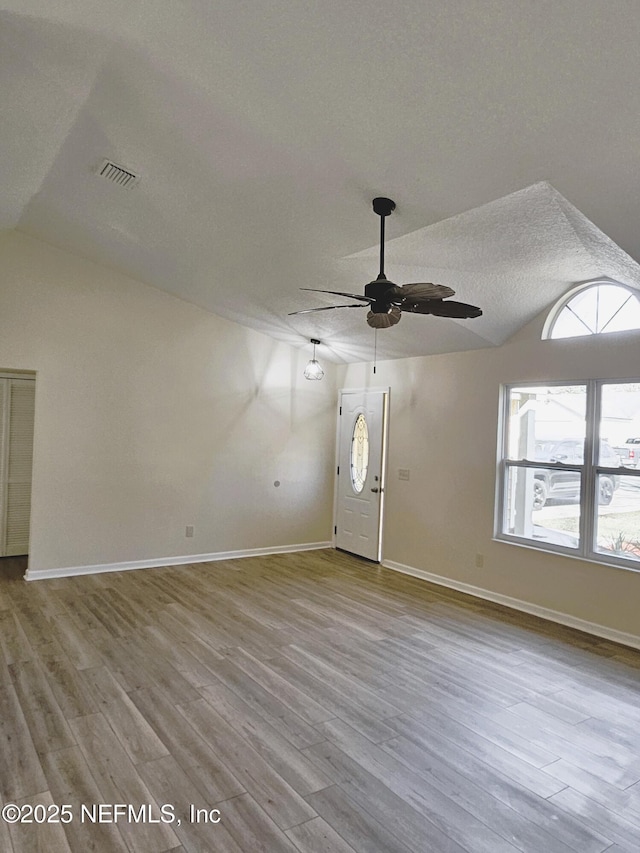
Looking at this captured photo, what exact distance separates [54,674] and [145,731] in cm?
97

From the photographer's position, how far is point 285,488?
7035mm

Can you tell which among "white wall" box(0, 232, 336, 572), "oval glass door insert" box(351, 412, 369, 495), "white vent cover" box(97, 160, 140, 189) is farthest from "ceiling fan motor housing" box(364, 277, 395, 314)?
"oval glass door insert" box(351, 412, 369, 495)

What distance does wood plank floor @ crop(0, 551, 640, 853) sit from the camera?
7.06ft

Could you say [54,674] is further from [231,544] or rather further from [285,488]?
[285,488]

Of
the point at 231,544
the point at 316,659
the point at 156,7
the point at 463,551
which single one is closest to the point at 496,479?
the point at 463,551

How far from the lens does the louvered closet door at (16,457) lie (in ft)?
19.9

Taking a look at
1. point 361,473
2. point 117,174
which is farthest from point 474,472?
point 117,174

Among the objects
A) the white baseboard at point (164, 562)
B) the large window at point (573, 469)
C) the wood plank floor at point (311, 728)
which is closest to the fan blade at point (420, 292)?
the large window at point (573, 469)

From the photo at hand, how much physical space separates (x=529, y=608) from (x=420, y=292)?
10.8ft

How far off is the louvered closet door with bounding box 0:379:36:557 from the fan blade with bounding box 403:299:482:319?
190 inches

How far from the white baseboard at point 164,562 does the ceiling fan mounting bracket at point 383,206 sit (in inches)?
Result: 176

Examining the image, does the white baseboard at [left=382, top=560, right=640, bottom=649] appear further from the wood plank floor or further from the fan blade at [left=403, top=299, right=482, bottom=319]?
the fan blade at [left=403, top=299, right=482, bottom=319]

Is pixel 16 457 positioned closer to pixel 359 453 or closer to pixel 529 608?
pixel 359 453

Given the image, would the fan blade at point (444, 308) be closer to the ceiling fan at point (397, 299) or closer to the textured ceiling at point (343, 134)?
the ceiling fan at point (397, 299)
